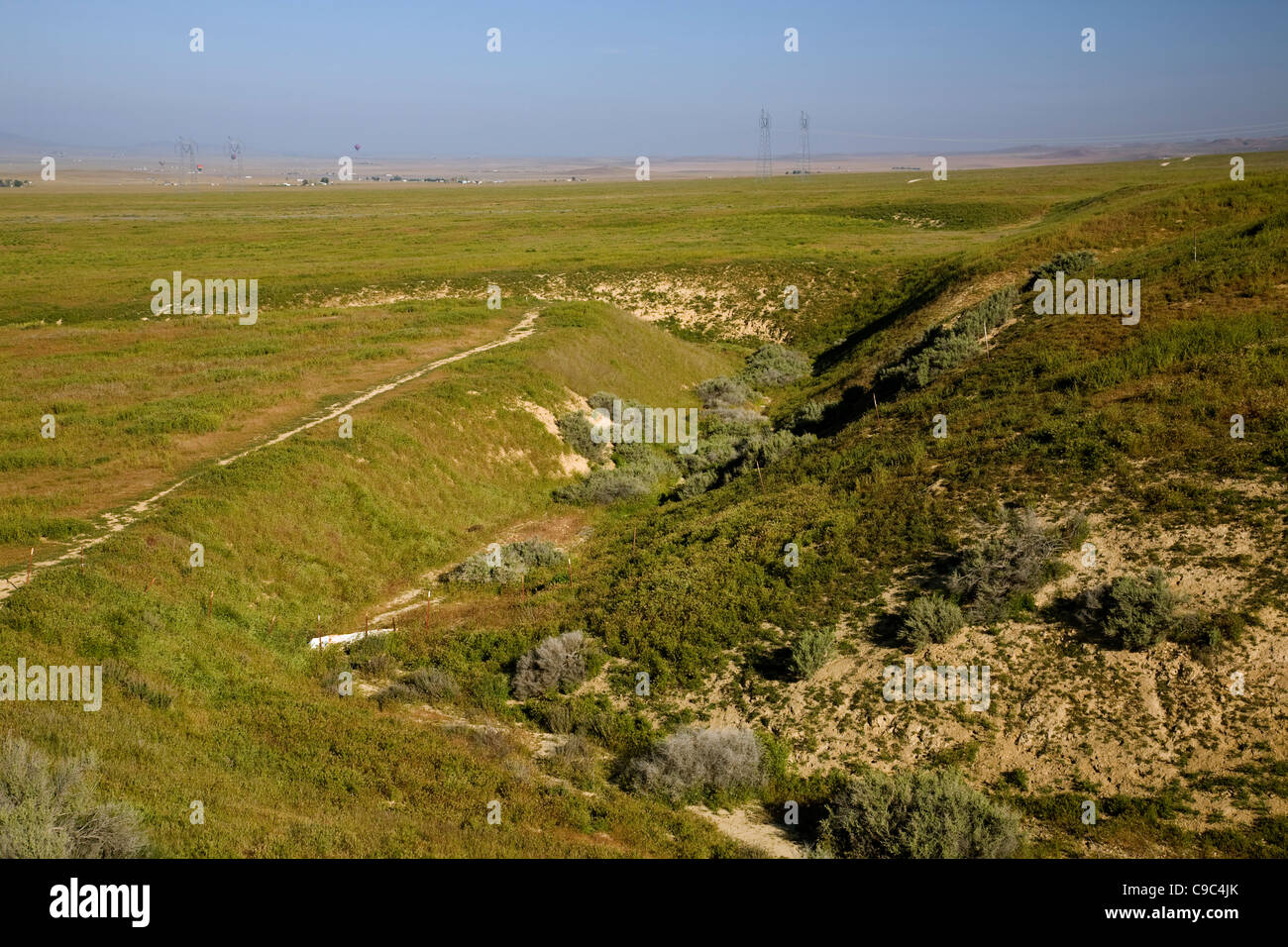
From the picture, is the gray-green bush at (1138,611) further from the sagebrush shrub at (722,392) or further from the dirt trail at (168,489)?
the sagebrush shrub at (722,392)

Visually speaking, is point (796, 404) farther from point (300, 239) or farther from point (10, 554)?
point (300, 239)

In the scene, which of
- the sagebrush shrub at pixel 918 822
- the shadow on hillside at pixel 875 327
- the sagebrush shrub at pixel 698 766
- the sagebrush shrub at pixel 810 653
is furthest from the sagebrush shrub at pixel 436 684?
the shadow on hillside at pixel 875 327

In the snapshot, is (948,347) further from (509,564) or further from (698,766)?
(698,766)

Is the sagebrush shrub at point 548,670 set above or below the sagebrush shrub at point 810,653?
below

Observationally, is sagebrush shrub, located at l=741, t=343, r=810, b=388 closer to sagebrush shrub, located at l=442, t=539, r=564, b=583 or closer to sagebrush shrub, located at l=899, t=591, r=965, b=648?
sagebrush shrub, located at l=442, t=539, r=564, b=583

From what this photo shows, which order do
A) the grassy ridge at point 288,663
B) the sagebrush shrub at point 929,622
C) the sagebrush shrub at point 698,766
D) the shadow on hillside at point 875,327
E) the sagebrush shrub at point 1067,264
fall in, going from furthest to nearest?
the shadow on hillside at point 875,327 < the sagebrush shrub at point 1067,264 < the sagebrush shrub at point 929,622 < the sagebrush shrub at point 698,766 < the grassy ridge at point 288,663

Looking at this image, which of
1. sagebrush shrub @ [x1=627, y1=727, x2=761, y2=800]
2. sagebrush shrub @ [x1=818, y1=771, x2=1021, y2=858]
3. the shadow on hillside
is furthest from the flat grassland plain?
the shadow on hillside

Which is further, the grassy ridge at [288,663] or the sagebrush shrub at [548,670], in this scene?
the sagebrush shrub at [548,670]

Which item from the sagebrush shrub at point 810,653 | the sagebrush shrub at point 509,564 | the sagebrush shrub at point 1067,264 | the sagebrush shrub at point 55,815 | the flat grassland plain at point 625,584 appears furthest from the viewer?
the sagebrush shrub at point 1067,264
